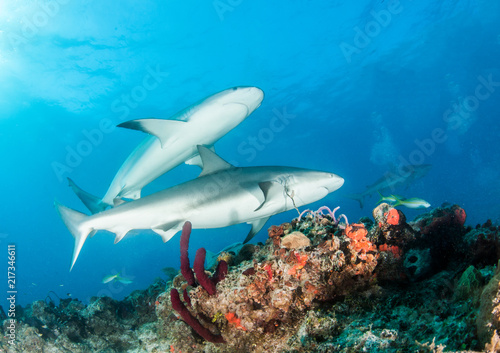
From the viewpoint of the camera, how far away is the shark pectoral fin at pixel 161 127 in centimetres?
588

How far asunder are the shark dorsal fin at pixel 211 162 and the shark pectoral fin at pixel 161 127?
1.78 m

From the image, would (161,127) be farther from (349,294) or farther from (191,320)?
(349,294)

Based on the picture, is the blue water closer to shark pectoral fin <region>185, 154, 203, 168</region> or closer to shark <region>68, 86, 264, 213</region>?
shark <region>68, 86, 264, 213</region>

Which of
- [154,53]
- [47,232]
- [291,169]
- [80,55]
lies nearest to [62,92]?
[80,55]

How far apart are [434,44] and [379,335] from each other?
54.8 meters

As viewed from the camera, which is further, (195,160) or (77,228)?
(195,160)

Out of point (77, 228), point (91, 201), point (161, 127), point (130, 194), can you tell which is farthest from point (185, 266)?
point (91, 201)

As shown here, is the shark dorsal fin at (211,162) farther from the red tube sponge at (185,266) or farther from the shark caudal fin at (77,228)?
the shark caudal fin at (77,228)

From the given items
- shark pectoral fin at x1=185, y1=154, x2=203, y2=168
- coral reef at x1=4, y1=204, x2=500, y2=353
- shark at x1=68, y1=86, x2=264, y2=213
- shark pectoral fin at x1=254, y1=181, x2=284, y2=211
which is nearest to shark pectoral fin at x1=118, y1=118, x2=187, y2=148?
shark at x1=68, y1=86, x2=264, y2=213

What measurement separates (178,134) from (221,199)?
289 centimetres

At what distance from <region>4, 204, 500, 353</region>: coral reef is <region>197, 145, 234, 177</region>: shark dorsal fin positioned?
1.63 m

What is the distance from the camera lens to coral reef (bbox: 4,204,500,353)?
187 cm

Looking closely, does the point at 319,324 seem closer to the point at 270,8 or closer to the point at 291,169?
the point at 291,169

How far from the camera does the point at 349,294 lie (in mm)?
2771
